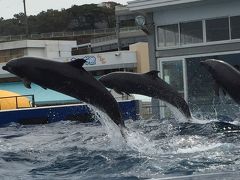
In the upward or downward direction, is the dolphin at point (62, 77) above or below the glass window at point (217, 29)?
below

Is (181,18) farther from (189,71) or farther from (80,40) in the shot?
(80,40)

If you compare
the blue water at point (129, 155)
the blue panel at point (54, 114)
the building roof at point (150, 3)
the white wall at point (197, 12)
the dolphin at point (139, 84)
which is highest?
the building roof at point (150, 3)

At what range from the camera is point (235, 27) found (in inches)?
634

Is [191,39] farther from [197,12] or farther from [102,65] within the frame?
[102,65]

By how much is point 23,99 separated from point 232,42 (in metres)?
8.17

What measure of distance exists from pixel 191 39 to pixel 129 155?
369 inches

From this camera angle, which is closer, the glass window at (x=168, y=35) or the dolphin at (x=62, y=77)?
the dolphin at (x=62, y=77)

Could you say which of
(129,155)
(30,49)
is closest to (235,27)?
(129,155)

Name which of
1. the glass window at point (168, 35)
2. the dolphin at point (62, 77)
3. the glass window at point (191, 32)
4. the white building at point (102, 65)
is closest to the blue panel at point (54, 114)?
the glass window at point (168, 35)

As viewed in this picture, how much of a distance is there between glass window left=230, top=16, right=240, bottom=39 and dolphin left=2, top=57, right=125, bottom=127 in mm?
8752

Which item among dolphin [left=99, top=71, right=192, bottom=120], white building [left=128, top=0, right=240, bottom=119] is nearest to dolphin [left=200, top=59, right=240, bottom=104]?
dolphin [left=99, top=71, right=192, bottom=120]

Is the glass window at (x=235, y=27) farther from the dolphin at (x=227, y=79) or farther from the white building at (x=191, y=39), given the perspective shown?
the dolphin at (x=227, y=79)

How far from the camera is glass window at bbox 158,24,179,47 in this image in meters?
17.1

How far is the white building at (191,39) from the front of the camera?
1616 centimetres
